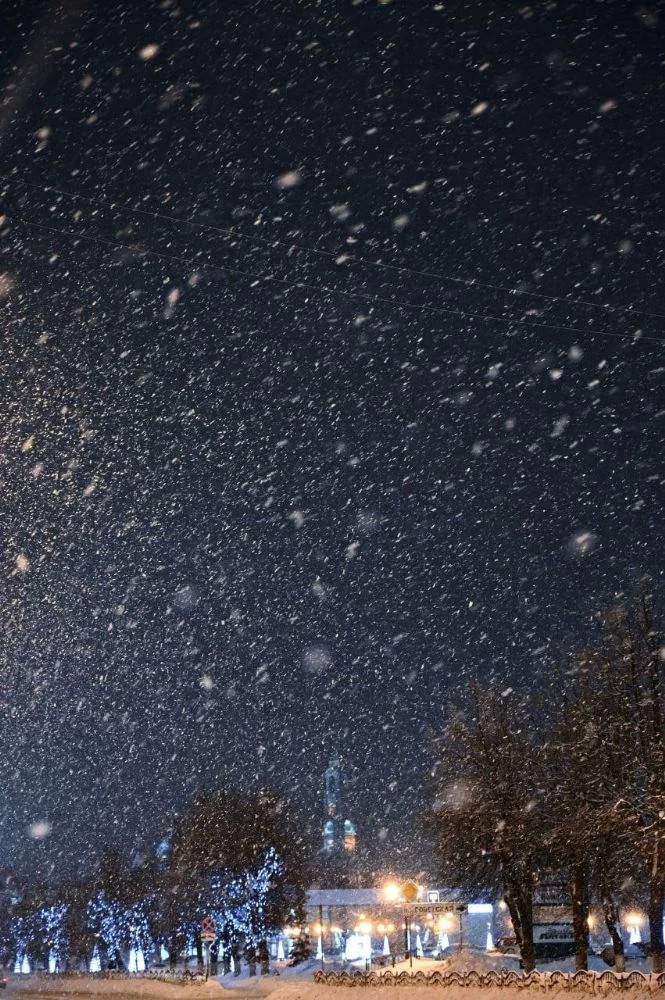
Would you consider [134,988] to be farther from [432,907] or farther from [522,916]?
[432,907]

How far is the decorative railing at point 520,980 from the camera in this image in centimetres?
2391

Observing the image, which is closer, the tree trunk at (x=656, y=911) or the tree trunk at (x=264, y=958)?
the tree trunk at (x=656, y=911)

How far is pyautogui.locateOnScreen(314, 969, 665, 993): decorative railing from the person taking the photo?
23.9 m

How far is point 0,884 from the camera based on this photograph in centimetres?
15462

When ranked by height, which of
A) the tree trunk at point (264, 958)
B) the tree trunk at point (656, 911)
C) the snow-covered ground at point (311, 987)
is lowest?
the tree trunk at point (264, 958)

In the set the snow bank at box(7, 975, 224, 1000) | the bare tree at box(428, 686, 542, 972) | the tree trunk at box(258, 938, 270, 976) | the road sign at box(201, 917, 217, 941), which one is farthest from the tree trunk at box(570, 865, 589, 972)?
the tree trunk at box(258, 938, 270, 976)

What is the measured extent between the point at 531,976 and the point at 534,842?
16.0m

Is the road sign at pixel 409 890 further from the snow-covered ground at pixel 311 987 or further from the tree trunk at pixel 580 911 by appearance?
the tree trunk at pixel 580 911

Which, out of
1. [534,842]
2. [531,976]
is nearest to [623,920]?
[534,842]

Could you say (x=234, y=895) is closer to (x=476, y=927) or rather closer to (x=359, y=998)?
(x=476, y=927)

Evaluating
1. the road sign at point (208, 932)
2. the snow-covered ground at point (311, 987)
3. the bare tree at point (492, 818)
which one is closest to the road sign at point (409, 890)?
the snow-covered ground at point (311, 987)

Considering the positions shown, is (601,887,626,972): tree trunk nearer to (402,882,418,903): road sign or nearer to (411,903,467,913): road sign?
(411,903,467,913): road sign

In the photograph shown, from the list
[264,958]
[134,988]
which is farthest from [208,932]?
[264,958]

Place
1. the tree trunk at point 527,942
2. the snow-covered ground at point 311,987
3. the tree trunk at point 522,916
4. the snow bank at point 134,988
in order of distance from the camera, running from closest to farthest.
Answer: the snow-covered ground at point 311,987 → the tree trunk at point 527,942 → the tree trunk at point 522,916 → the snow bank at point 134,988
